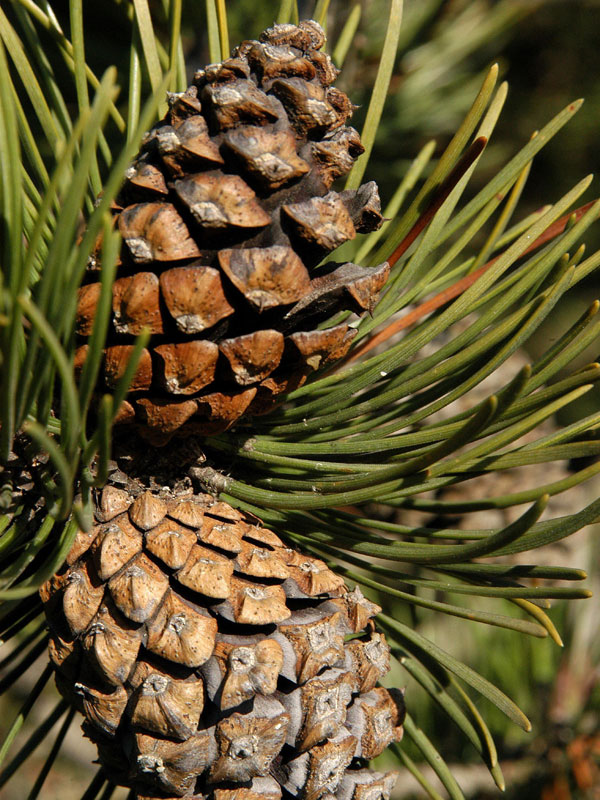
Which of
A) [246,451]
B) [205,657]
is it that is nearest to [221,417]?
[246,451]

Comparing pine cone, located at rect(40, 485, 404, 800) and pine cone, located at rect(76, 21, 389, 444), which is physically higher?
pine cone, located at rect(76, 21, 389, 444)

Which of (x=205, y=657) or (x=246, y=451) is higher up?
(x=246, y=451)

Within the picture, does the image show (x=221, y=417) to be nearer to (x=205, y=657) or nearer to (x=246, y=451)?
(x=246, y=451)

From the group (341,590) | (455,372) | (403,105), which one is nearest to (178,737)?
(341,590)

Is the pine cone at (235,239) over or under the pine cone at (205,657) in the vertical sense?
over
